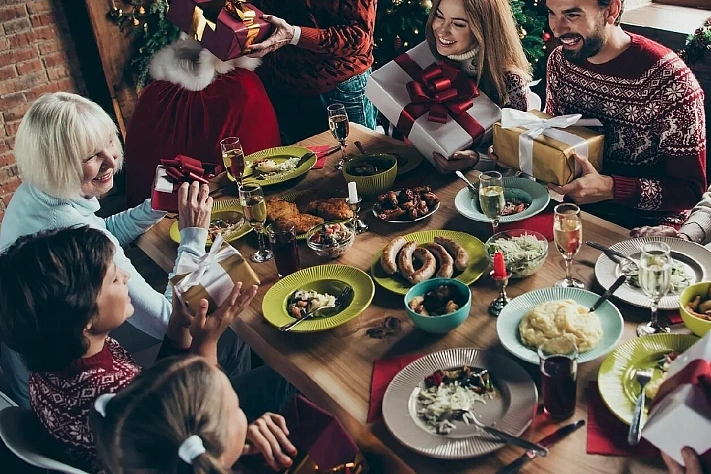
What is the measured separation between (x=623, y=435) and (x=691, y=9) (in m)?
3.26

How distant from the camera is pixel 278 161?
2.66m

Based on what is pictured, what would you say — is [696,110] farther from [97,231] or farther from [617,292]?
[97,231]

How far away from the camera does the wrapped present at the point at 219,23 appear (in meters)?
2.56

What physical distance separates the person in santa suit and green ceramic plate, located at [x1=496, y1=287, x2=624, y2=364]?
1.92m

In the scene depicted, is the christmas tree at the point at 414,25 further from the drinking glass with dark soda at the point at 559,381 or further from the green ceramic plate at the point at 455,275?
the drinking glass with dark soda at the point at 559,381

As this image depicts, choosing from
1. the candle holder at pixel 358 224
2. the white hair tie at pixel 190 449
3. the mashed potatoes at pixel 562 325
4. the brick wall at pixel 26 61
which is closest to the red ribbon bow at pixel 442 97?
the candle holder at pixel 358 224

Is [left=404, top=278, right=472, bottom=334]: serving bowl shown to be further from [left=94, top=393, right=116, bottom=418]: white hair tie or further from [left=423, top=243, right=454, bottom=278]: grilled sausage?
[left=94, top=393, right=116, bottom=418]: white hair tie

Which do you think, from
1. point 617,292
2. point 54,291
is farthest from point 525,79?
point 54,291

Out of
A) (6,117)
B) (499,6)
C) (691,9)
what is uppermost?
(499,6)

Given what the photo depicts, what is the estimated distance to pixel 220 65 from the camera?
3316mm

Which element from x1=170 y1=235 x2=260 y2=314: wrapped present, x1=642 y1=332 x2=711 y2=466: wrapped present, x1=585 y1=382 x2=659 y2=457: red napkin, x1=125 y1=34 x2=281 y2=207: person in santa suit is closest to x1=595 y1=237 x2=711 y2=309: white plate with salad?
x1=585 y1=382 x2=659 y2=457: red napkin

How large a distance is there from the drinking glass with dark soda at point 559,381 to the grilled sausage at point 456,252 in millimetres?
489

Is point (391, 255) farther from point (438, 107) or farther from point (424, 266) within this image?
point (438, 107)

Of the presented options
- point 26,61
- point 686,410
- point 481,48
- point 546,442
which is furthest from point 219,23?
point 26,61
